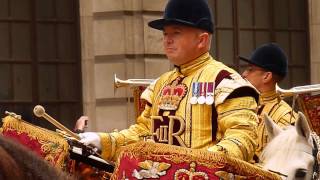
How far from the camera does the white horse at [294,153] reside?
6.26m

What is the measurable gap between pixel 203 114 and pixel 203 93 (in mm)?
110

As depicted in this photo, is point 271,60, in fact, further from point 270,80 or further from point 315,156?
point 315,156

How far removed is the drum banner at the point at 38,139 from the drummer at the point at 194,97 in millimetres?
158

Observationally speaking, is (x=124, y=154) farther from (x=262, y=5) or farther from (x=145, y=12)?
(x=262, y=5)

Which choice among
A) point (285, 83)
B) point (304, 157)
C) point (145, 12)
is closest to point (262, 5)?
point (285, 83)

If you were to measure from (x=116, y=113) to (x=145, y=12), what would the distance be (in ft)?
4.26

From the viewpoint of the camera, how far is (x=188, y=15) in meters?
5.77

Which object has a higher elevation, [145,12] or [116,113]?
[145,12]

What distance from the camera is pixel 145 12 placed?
14031 millimetres

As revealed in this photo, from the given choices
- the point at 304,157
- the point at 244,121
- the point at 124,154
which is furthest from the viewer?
the point at 304,157

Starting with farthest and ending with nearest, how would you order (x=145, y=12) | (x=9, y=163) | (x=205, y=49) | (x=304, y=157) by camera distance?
(x=145, y=12)
(x=304, y=157)
(x=205, y=49)
(x=9, y=163)

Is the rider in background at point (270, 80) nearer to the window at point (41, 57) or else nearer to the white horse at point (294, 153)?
the white horse at point (294, 153)

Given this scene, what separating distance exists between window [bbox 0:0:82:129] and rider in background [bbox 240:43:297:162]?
5902 mm

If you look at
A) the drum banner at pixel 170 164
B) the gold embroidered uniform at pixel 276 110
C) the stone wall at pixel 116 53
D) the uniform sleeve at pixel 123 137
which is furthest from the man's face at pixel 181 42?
the stone wall at pixel 116 53
